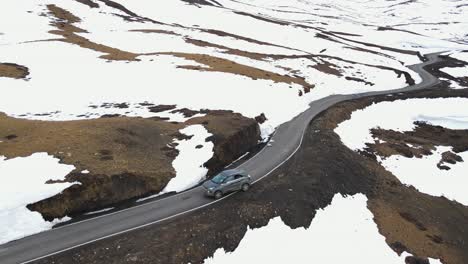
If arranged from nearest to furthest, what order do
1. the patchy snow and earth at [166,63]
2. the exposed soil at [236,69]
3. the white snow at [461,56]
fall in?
the patchy snow and earth at [166,63] → the exposed soil at [236,69] → the white snow at [461,56]

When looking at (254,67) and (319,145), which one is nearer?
(319,145)

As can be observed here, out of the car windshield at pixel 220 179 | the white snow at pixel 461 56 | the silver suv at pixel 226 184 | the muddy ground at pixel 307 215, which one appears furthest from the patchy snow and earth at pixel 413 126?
the white snow at pixel 461 56

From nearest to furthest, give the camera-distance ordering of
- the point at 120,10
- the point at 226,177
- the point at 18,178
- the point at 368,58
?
the point at 18,178 < the point at 226,177 < the point at 368,58 < the point at 120,10

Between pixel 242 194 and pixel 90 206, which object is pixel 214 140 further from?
pixel 90 206

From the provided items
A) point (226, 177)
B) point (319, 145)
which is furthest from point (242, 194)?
point (319, 145)

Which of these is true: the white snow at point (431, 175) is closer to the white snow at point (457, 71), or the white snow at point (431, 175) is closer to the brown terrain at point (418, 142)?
the brown terrain at point (418, 142)

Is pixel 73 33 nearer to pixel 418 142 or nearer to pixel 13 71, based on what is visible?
pixel 13 71

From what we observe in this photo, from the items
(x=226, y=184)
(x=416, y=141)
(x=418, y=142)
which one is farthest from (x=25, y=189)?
(x=416, y=141)
